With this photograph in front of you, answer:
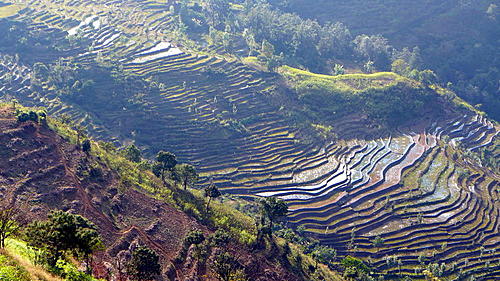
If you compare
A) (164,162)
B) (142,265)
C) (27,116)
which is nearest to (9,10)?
(27,116)

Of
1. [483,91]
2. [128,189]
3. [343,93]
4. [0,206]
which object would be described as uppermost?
[0,206]

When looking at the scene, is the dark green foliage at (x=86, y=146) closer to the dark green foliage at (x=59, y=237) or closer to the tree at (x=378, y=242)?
the dark green foliage at (x=59, y=237)

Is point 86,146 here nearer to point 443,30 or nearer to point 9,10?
point 9,10

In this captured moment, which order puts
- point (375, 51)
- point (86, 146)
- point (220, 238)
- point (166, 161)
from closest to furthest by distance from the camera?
point (220, 238) → point (86, 146) → point (166, 161) → point (375, 51)

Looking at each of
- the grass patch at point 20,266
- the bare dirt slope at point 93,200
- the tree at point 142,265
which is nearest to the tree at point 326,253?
the bare dirt slope at point 93,200

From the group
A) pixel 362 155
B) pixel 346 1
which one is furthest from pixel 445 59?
pixel 362 155

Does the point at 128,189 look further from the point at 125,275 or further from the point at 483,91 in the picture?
the point at 483,91
